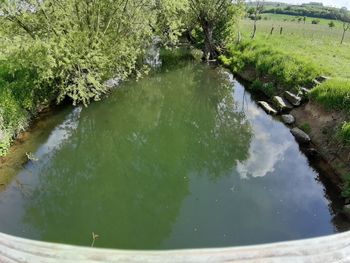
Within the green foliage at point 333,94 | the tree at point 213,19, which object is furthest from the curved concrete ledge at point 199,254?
the tree at point 213,19

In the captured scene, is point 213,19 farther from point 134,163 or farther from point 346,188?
point 346,188

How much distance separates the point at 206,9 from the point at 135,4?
13.6 meters

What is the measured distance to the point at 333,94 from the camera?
18.6 m

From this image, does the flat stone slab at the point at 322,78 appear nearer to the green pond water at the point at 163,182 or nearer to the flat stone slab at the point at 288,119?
the flat stone slab at the point at 288,119

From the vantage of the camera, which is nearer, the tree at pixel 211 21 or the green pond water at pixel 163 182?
the green pond water at pixel 163 182

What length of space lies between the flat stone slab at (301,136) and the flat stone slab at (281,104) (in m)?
2.82

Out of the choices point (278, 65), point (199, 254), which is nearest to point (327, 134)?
point (278, 65)

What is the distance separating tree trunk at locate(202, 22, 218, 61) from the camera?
36.9m

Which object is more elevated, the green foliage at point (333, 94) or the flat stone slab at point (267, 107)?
the green foliage at point (333, 94)

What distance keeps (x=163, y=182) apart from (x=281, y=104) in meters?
10.7

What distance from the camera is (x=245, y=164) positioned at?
53.6 ft

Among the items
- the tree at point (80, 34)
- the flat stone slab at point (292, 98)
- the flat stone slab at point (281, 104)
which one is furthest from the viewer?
the flat stone slab at point (281, 104)

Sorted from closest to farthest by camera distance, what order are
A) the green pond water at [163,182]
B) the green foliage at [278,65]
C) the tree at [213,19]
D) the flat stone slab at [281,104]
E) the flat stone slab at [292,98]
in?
the green pond water at [163,182] < the flat stone slab at [292,98] < the flat stone slab at [281,104] < the green foliage at [278,65] < the tree at [213,19]

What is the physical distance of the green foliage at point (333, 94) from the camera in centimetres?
1775
